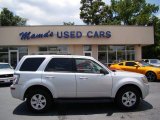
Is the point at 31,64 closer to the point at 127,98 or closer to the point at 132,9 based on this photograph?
the point at 127,98

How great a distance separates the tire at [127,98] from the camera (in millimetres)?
10070

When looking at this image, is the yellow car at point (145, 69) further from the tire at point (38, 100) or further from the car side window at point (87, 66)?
the tire at point (38, 100)

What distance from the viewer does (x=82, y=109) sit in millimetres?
10398

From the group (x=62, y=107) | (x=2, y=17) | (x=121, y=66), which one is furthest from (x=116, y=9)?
(x=62, y=107)

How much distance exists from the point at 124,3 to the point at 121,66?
112 feet

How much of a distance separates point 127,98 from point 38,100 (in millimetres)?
2860

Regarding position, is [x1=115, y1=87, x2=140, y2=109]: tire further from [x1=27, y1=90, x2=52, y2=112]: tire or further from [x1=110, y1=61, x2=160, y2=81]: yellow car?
[x1=110, y1=61, x2=160, y2=81]: yellow car

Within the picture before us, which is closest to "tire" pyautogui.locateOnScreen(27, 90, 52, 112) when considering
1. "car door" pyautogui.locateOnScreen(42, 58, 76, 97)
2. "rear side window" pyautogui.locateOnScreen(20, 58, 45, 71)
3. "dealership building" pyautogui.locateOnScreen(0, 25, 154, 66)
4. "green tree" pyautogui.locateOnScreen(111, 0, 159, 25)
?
"car door" pyautogui.locateOnScreen(42, 58, 76, 97)

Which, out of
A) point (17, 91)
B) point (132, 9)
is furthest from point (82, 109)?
point (132, 9)

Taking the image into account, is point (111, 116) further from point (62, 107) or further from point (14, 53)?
point (14, 53)

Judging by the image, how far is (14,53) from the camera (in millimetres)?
34875

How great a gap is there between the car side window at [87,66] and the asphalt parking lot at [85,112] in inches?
51.6

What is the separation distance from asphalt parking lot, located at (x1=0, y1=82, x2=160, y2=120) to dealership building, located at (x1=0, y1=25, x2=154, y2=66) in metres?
21.9

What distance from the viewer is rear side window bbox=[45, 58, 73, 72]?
1004 cm
